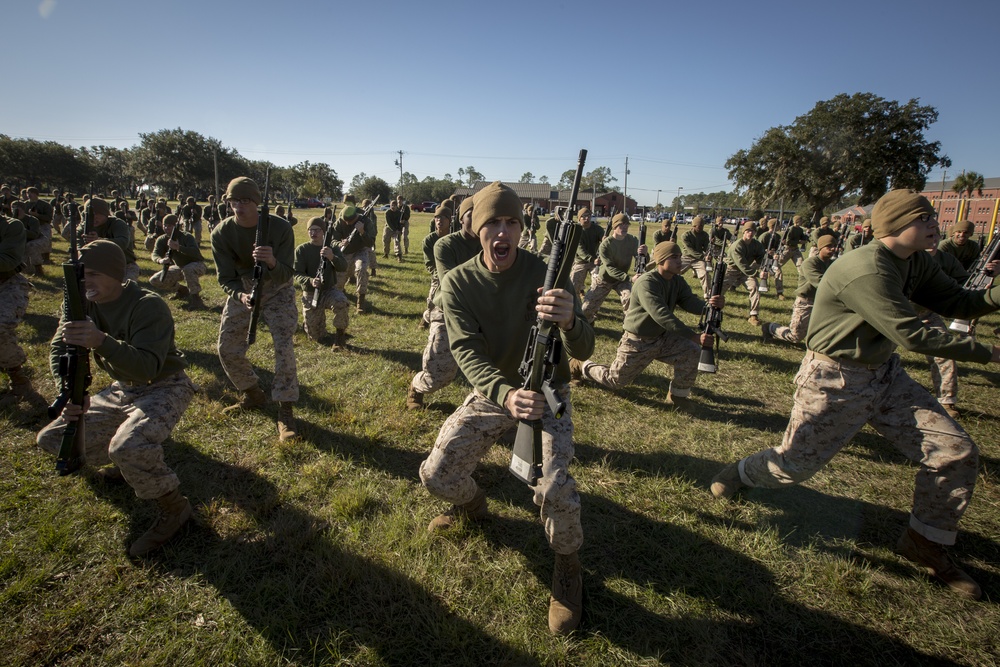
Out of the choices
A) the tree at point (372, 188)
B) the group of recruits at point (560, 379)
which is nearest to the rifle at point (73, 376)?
the group of recruits at point (560, 379)

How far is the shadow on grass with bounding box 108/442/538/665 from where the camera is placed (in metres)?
2.80

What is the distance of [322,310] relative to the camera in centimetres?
826

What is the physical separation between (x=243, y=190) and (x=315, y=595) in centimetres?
426

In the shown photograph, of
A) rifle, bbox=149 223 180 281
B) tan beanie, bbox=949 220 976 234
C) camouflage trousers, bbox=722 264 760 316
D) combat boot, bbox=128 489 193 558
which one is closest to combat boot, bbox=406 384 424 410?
combat boot, bbox=128 489 193 558

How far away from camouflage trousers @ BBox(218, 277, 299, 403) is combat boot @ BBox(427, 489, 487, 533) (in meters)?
2.35

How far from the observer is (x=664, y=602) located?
3.17 m

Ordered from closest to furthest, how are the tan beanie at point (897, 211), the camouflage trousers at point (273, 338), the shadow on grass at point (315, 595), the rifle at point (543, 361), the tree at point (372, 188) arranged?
the rifle at point (543, 361), the shadow on grass at point (315, 595), the tan beanie at point (897, 211), the camouflage trousers at point (273, 338), the tree at point (372, 188)

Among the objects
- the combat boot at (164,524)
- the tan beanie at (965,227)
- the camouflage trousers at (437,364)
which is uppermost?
the tan beanie at (965,227)

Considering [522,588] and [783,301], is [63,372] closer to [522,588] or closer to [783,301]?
[522,588]

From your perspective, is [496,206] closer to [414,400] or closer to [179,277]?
[414,400]

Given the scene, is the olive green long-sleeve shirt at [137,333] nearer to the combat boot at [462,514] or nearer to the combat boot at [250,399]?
the combat boot at [250,399]

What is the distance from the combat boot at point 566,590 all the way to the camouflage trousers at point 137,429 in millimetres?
3033

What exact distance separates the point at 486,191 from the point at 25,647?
4.03 metres

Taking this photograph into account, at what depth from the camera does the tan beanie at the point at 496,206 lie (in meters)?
3.07
